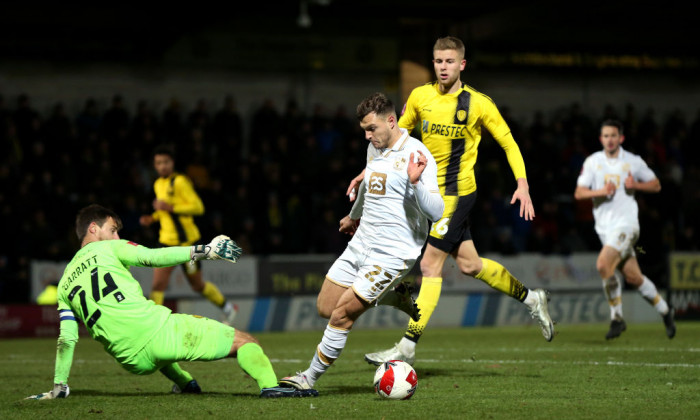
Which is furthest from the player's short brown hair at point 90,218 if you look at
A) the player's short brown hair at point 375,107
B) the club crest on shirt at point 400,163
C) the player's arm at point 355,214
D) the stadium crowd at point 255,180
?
the stadium crowd at point 255,180

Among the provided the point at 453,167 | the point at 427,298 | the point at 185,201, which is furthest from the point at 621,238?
the point at 185,201

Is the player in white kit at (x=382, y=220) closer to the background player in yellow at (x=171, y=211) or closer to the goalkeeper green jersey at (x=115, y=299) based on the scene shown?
the goalkeeper green jersey at (x=115, y=299)

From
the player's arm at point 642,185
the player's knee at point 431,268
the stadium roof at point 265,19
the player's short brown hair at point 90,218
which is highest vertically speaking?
the stadium roof at point 265,19

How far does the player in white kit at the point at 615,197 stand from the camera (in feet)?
35.3

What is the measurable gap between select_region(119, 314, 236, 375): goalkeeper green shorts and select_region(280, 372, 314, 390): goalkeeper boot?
19.6 inches

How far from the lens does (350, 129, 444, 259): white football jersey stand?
260 inches

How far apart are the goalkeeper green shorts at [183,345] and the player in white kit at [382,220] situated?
572 millimetres

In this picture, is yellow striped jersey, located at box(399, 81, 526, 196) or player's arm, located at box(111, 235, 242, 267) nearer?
player's arm, located at box(111, 235, 242, 267)

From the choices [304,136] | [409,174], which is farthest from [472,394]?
[304,136]

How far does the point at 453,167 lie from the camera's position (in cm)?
813

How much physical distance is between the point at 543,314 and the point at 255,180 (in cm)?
1021

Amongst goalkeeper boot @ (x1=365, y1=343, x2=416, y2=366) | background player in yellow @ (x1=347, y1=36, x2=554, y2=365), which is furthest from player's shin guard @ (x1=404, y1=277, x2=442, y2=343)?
goalkeeper boot @ (x1=365, y1=343, x2=416, y2=366)

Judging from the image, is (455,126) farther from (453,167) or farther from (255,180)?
(255,180)

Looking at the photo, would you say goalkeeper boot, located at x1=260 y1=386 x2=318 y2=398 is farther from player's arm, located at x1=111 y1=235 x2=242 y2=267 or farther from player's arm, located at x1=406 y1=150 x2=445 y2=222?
player's arm, located at x1=406 y1=150 x2=445 y2=222
